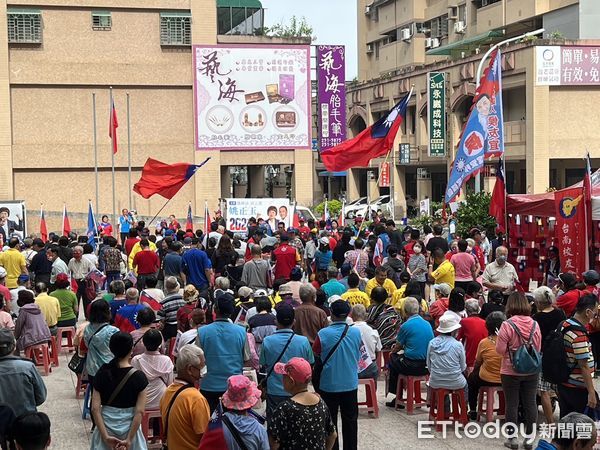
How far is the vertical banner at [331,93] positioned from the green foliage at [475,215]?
14780 millimetres

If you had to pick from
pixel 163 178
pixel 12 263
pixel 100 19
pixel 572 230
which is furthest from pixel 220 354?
pixel 100 19

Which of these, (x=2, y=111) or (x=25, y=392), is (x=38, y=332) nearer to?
(x=25, y=392)

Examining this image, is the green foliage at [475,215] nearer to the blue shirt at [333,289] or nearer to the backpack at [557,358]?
the blue shirt at [333,289]

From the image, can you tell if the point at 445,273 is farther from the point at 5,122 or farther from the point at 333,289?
the point at 5,122

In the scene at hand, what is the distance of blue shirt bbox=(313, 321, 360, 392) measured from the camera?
7.95m

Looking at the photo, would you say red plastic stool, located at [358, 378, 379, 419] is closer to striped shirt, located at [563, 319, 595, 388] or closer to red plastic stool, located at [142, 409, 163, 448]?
red plastic stool, located at [142, 409, 163, 448]

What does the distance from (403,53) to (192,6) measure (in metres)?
24.6

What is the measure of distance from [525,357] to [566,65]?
109 ft

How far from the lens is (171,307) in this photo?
1091 centimetres

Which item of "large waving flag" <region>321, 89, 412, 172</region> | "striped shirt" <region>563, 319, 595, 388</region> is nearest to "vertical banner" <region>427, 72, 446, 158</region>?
"large waving flag" <region>321, 89, 412, 172</region>

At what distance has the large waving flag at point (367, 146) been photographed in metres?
19.7

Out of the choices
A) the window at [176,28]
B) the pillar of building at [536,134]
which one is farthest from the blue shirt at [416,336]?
the pillar of building at [536,134]

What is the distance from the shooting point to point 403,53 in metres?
59.5

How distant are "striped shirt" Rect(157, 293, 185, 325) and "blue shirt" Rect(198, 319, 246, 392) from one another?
2745 millimetres
